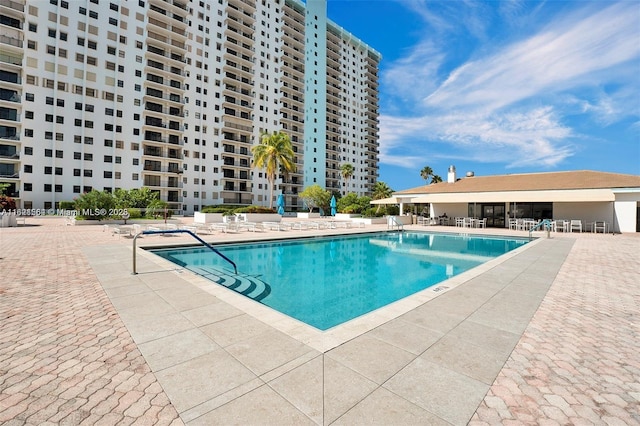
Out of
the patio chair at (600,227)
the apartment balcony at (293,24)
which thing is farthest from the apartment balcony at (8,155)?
the patio chair at (600,227)

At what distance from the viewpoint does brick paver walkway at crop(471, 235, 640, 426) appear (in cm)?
231

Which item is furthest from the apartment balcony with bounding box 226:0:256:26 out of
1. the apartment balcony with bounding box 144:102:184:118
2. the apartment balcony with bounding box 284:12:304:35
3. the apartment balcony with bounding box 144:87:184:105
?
the apartment balcony with bounding box 144:102:184:118

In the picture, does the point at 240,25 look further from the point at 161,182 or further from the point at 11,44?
the point at 161,182

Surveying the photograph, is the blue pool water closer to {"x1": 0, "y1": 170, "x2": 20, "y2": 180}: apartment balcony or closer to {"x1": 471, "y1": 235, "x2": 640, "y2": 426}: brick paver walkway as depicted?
{"x1": 471, "y1": 235, "x2": 640, "y2": 426}: brick paver walkway

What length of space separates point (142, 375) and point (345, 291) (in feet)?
18.5

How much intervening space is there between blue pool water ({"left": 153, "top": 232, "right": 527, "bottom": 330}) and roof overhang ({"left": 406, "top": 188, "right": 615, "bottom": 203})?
638 centimetres

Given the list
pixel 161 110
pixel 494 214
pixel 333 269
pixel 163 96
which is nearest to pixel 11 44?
pixel 163 96

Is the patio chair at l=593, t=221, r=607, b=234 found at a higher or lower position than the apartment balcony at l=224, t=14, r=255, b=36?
lower

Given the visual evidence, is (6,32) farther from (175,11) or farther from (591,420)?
(591,420)

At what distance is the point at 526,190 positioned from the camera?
23406mm

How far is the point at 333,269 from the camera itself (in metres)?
10.3

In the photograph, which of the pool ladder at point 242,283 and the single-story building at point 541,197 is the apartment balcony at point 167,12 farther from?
the pool ladder at point 242,283

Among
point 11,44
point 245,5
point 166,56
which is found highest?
point 245,5

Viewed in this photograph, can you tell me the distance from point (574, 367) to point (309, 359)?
2929mm
